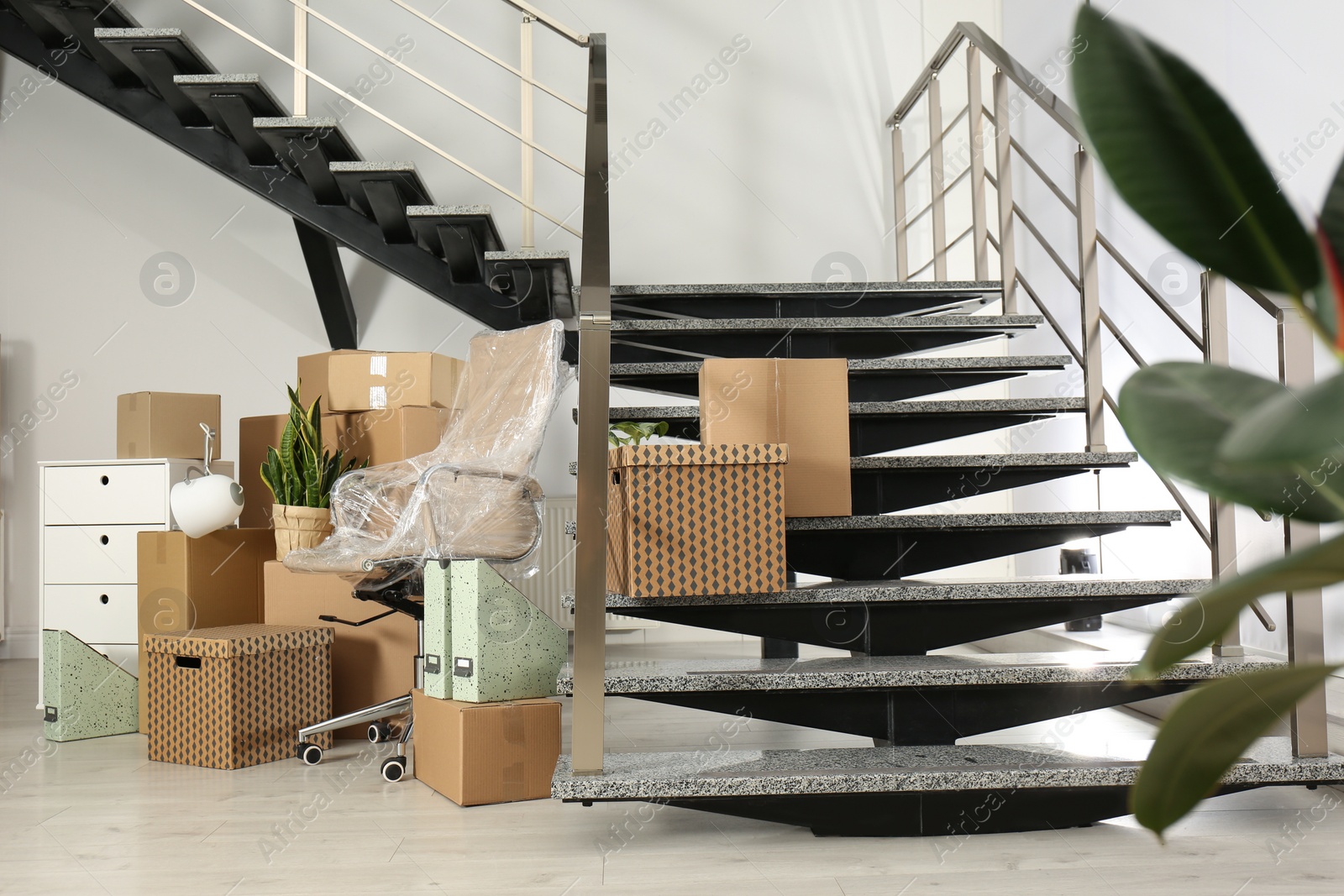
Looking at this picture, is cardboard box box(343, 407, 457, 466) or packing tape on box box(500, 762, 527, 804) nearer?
packing tape on box box(500, 762, 527, 804)

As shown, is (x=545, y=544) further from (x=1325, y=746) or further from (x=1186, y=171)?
(x=1186, y=171)

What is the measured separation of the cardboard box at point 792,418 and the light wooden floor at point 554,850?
0.59 meters

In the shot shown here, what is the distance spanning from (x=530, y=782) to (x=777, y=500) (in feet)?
2.36

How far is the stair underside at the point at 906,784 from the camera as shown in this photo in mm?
1363

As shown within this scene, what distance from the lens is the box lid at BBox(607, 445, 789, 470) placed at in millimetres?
1528

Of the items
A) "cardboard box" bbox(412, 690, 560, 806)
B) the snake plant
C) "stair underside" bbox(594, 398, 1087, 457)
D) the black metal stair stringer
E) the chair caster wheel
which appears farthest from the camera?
the black metal stair stringer

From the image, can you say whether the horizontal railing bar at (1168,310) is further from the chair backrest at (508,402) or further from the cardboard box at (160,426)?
the cardboard box at (160,426)

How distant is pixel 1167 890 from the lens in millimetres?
1241

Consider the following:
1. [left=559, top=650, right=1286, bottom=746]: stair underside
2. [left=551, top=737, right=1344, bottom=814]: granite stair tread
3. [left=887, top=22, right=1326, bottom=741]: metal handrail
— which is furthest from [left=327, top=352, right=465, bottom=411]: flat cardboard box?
[left=887, top=22, right=1326, bottom=741]: metal handrail

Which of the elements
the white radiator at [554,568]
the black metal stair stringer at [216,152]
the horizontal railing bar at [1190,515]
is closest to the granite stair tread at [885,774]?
the horizontal railing bar at [1190,515]

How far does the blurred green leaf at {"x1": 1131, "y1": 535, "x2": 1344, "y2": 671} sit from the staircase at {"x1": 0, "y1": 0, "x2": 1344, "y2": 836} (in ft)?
3.66

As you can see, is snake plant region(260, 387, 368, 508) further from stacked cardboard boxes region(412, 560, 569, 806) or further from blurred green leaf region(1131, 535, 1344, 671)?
blurred green leaf region(1131, 535, 1344, 671)

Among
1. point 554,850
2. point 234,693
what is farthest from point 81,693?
point 554,850

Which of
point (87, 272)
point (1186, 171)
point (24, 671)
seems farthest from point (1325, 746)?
point (87, 272)
